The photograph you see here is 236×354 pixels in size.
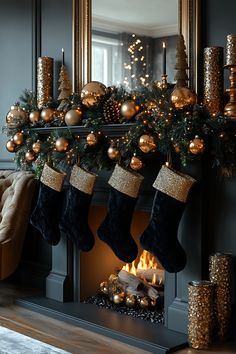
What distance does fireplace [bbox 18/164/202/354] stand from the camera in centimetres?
310

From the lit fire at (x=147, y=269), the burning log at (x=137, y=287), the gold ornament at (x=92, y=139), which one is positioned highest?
the gold ornament at (x=92, y=139)

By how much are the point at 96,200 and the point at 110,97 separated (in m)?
0.69

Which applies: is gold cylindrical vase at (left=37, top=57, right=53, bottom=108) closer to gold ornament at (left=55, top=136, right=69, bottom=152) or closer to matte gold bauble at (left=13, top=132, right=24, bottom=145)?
matte gold bauble at (left=13, top=132, right=24, bottom=145)

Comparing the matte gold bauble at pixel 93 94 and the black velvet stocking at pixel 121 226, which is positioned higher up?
the matte gold bauble at pixel 93 94

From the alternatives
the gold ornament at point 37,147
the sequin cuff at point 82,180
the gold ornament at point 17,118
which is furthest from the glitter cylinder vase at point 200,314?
the gold ornament at point 17,118

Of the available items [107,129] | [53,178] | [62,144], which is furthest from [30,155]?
[107,129]

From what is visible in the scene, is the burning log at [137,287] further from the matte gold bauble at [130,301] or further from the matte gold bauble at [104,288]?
the matte gold bauble at [104,288]

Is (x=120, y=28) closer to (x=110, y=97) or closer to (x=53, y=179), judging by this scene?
(x=110, y=97)

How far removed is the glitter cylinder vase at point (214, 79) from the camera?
3004 millimetres

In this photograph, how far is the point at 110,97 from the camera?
3.43m

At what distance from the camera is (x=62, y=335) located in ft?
10.4

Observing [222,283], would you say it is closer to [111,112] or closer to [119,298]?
[119,298]

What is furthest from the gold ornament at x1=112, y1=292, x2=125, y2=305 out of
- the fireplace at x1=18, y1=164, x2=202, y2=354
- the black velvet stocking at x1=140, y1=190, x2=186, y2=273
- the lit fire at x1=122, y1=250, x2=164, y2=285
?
the black velvet stocking at x1=140, y1=190, x2=186, y2=273

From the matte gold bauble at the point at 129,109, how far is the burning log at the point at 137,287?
43.1 inches
